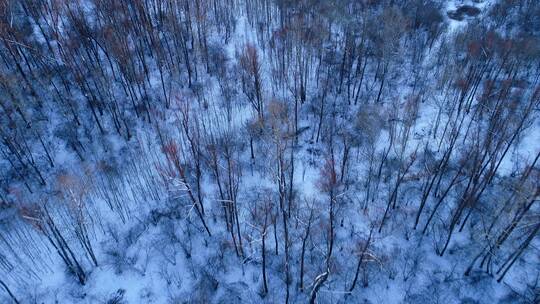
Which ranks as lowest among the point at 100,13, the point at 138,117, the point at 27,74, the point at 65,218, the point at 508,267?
the point at 508,267

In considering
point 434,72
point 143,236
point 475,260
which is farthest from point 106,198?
point 434,72

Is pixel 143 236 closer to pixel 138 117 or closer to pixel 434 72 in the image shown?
pixel 138 117

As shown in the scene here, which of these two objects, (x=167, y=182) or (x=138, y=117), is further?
(x=138, y=117)

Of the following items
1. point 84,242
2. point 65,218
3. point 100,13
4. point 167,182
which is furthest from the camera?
point 100,13

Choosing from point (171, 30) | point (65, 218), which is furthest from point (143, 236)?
point (171, 30)

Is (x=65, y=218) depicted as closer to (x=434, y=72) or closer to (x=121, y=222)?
(x=121, y=222)

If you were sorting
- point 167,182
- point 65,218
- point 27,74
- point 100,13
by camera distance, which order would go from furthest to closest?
point 100,13
point 27,74
point 167,182
point 65,218

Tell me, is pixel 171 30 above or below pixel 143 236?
above
